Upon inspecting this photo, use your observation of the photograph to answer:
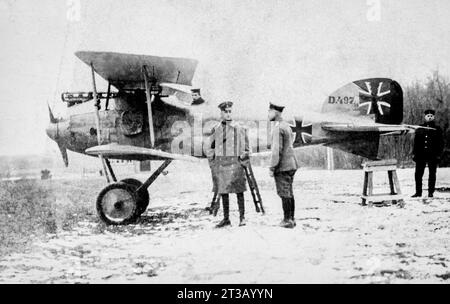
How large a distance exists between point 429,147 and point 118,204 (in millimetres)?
5026

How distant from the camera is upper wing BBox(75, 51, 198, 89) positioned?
501 cm

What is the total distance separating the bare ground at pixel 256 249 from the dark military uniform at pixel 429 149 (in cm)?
43

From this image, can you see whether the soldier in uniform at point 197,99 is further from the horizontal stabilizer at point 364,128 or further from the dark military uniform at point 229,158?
the horizontal stabilizer at point 364,128

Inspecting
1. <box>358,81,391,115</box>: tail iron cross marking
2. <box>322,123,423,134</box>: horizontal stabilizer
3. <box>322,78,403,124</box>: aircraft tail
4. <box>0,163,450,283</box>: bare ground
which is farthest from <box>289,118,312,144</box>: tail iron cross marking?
<box>0,163,450,283</box>: bare ground

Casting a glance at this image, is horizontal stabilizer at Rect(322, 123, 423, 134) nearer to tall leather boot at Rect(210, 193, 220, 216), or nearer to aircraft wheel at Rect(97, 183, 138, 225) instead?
tall leather boot at Rect(210, 193, 220, 216)

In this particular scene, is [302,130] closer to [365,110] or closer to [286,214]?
[365,110]

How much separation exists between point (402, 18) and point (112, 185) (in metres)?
4.84

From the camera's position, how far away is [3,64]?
17.1ft

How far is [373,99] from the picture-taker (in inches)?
234

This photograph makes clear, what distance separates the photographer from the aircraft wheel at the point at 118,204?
17.3ft

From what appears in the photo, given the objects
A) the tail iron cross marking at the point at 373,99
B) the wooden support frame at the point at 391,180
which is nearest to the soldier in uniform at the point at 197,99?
the tail iron cross marking at the point at 373,99

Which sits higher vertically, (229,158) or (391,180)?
(229,158)

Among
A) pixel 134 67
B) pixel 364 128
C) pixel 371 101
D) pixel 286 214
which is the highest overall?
pixel 134 67

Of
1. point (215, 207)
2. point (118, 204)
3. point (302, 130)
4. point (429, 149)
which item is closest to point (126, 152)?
point (118, 204)
